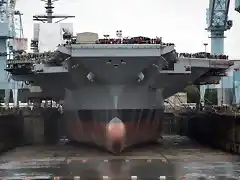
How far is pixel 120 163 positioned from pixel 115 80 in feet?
13.3

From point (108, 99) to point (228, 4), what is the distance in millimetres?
48763

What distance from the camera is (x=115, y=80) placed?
64.1 feet

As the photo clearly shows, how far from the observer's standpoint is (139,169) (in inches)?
602

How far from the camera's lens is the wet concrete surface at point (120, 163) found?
14234 mm

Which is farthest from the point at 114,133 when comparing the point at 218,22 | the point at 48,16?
the point at 218,22

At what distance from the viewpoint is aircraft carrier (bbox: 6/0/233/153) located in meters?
18.5

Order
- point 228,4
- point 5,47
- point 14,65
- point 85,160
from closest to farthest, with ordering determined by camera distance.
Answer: point 85,160 < point 14,65 < point 5,47 < point 228,4

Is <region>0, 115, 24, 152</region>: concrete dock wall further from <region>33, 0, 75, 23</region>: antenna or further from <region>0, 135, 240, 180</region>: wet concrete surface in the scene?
<region>33, 0, 75, 23</region>: antenna

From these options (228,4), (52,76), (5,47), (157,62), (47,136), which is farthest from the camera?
(228,4)

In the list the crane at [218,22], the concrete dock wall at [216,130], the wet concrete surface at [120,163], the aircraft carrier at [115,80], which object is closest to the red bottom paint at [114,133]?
the aircraft carrier at [115,80]

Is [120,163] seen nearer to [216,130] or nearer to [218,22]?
[216,130]

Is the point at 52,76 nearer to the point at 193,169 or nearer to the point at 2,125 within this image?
the point at 2,125

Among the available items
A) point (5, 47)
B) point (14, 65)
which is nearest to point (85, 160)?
point (14, 65)

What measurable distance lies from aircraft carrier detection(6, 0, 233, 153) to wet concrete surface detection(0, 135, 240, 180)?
92cm
